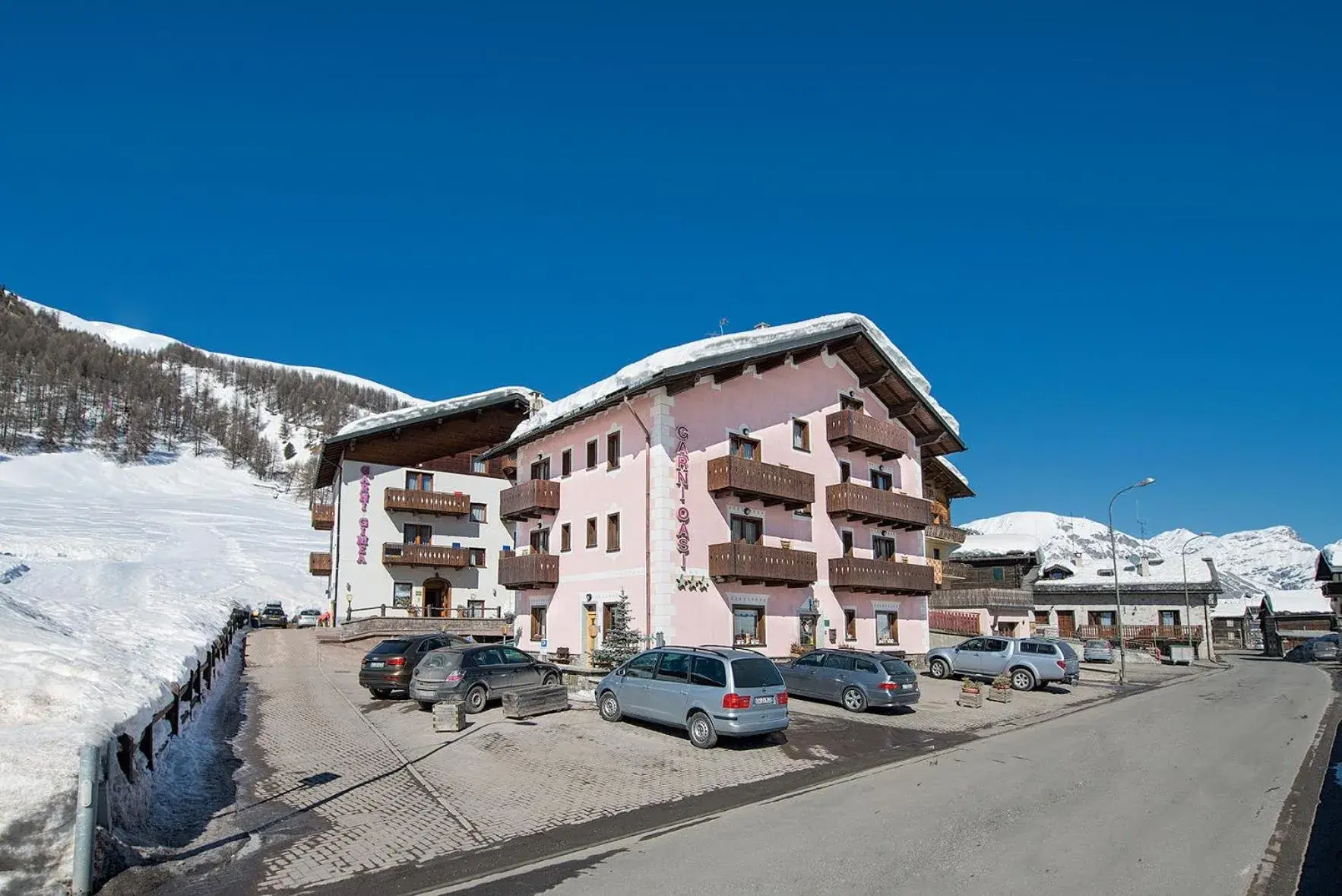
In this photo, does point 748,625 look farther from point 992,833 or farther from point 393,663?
point 992,833

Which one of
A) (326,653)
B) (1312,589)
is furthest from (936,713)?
(1312,589)

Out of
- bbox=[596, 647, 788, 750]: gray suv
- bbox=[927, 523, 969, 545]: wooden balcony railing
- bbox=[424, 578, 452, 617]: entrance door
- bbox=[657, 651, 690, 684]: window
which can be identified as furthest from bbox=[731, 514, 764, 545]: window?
bbox=[424, 578, 452, 617]: entrance door

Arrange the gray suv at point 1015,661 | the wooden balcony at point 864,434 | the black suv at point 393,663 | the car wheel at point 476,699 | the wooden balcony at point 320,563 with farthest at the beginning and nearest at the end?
the wooden balcony at point 320,563, the wooden balcony at point 864,434, the gray suv at point 1015,661, the black suv at point 393,663, the car wheel at point 476,699

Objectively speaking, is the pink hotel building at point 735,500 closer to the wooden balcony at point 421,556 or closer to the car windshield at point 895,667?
the car windshield at point 895,667

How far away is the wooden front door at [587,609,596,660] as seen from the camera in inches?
1158

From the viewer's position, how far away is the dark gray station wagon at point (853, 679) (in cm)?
2105

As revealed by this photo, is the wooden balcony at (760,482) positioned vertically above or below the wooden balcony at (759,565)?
above

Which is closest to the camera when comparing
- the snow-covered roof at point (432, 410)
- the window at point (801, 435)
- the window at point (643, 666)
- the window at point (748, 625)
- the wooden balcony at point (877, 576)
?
the window at point (643, 666)

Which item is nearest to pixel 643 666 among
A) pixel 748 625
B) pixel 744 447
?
pixel 748 625

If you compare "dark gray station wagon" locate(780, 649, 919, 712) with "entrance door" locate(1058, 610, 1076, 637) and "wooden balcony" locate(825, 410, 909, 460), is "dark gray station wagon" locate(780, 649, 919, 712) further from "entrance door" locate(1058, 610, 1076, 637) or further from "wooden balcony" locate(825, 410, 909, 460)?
"entrance door" locate(1058, 610, 1076, 637)

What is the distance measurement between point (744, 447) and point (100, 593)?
3360 centimetres

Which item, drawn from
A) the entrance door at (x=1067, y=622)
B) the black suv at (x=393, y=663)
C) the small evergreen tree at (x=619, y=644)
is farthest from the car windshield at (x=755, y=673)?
the entrance door at (x=1067, y=622)

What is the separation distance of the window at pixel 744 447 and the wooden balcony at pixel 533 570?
812cm

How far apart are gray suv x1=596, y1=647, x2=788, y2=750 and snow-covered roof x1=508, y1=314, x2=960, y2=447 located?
10.8 metres
